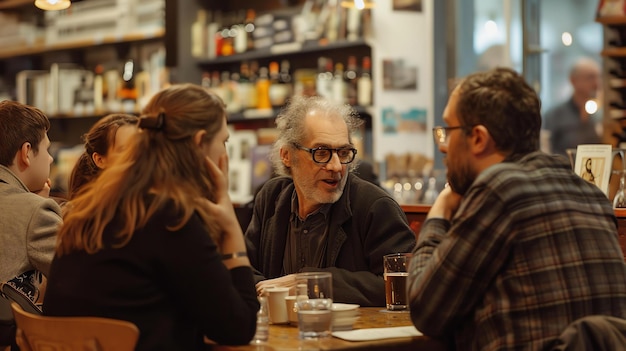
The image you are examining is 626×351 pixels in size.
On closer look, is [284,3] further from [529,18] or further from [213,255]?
[213,255]

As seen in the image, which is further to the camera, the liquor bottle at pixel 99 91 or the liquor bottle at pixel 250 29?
the liquor bottle at pixel 99 91

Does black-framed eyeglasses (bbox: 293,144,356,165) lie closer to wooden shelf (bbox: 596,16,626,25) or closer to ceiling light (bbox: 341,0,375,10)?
ceiling light (bbox: 341,0,375,10)

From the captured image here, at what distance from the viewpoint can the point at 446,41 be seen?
652 cm

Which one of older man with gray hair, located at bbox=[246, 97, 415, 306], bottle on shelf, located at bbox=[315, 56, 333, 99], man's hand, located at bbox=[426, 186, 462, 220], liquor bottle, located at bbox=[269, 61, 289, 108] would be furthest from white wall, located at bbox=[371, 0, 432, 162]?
man's hand, located at bbox=[426, 186, 462, 220]

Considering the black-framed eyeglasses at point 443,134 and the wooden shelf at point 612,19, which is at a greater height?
the wooden shelf at point 612,19

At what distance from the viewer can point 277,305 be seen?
8.48 ft

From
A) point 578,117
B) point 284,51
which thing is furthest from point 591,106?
point 284,51

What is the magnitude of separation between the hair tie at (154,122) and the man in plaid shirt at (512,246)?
707 millimetres

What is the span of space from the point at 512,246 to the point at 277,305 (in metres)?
0.73

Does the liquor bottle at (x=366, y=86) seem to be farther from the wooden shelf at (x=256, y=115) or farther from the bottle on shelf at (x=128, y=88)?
the bottle on shelf at (x=128, y=88)

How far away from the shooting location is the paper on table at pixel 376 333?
2285 millimetres

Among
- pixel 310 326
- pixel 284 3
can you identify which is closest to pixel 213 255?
pixel 310 326

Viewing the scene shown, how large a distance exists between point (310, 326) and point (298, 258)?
919 millimetres

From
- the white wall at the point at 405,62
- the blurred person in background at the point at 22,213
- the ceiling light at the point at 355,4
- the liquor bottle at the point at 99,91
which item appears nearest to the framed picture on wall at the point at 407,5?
the white wall at the point at 405,62
